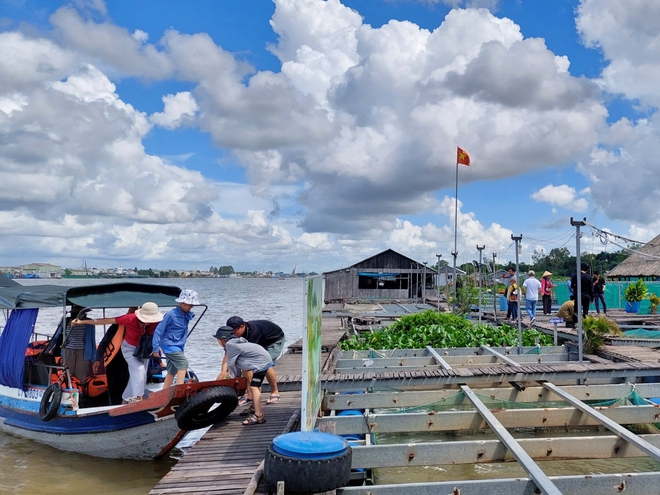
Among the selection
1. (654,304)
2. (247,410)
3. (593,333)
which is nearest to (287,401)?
(247,410)

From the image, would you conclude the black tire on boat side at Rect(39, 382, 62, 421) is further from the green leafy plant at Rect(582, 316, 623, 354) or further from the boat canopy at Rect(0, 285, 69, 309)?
the green leafy plant at Rect(582, 316, 623, 354)

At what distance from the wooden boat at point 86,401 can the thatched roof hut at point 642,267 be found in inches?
1208

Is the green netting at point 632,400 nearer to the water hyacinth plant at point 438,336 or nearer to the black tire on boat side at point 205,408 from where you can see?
the water hyacinth plant at point 438,336

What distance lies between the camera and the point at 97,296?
8.93 meters

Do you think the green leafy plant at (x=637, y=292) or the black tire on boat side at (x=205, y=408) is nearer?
the black tire on boat side at (x=205, y=408)

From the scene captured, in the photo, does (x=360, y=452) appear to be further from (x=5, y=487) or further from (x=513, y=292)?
(x=513, y=292)

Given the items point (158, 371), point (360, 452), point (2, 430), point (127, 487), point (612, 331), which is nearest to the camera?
point (360, 452)

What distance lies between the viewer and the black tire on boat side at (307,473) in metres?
4.66

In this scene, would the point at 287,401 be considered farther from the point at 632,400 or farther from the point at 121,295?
the point at 632,400

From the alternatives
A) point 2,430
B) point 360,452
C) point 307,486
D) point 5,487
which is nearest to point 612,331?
point 360,452

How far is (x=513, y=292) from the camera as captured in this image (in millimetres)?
18984

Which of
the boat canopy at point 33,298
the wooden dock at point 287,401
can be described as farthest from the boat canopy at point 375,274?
the boat canopy at point 33,298

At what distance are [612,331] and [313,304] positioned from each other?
414 inches

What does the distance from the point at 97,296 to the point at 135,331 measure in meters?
0.96
